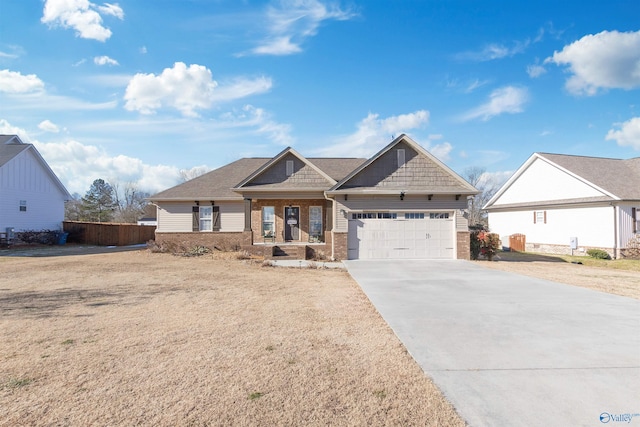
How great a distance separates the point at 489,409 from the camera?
3.47 meters

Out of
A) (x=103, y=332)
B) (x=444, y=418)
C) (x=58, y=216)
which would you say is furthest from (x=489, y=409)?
(x=58, y=216)

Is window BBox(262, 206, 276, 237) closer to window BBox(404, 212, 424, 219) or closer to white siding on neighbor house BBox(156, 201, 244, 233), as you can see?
white siding on neighbor house BBox(156, 201, 244, 233)

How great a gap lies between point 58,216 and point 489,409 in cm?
3444

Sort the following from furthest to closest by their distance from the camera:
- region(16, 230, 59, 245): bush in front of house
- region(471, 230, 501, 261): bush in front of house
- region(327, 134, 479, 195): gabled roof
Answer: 1. region(16, 230, 59, 245): bush in front of house
2. region(471, 230, 501, 261): bush in front of house
3. region(327, 134, 479, 195): gabled roof

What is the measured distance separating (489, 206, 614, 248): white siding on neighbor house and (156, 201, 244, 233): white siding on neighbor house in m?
19.6

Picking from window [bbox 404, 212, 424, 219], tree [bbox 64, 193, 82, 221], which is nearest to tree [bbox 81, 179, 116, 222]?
tree [bbox 64, 193, 82, 221]

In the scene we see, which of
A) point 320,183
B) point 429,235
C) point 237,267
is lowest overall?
point 237,267

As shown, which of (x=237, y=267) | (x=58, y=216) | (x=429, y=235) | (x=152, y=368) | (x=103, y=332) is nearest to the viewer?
(x=152, y=368)

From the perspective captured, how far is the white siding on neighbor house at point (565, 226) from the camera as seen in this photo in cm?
2008

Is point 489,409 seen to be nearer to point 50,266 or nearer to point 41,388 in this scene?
point 41,388

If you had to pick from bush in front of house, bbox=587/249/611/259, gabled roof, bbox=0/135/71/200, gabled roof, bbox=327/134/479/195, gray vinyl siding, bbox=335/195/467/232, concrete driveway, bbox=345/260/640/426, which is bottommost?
bush in front of house, bbox=587/249/611/259

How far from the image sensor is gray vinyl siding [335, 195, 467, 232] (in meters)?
16.5

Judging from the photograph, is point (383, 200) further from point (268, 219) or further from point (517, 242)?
point (517, 242)

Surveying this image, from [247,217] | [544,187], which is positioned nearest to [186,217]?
[247,217]
